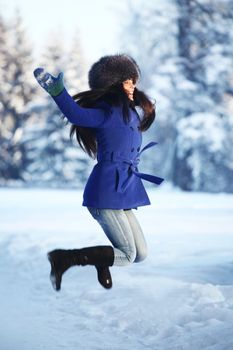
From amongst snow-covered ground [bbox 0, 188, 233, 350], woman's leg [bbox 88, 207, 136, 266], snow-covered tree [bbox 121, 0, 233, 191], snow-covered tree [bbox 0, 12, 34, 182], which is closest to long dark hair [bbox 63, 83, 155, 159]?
woman's leg [bbox 88, 207, 136, 266]

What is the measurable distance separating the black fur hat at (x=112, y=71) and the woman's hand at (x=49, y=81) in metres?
0.45

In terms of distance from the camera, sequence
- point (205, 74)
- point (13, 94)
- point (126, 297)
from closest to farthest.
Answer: point (126, 297)
point (205, 74)
point (13, 94)

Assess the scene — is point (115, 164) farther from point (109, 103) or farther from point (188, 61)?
point (188, 61)

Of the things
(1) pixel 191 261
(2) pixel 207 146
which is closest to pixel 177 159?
(2) pixel 207 146

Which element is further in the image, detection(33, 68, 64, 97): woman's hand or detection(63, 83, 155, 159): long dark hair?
detection(63, 83, 155, 159): long dark hair

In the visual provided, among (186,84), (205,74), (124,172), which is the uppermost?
(124,172)

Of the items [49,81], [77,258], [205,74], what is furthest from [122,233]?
[205,74]

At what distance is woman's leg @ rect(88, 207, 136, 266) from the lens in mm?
3439

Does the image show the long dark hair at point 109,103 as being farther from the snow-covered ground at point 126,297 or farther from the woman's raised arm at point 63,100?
the snow-covered ground at point 126,297

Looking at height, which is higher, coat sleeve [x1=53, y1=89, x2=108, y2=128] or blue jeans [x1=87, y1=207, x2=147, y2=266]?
coat sleeve [x1=53, y1=89, x2=108, y2=128]

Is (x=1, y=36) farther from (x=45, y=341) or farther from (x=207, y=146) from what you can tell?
(x=45, y=341)

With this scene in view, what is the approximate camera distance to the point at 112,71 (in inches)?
138

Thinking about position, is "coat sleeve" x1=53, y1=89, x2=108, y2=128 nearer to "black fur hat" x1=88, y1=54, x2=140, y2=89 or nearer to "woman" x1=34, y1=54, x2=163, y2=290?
"woman" x1=34, y1=54, x2=163, y2=290

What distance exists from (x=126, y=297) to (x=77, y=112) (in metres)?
2.36
